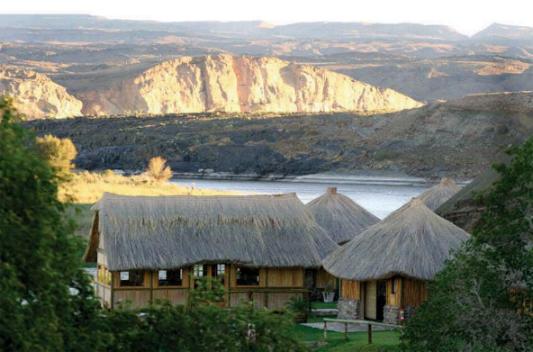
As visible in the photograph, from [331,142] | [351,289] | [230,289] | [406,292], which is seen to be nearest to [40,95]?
[331,142]

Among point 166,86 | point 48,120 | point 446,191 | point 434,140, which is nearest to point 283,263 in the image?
point 446,191

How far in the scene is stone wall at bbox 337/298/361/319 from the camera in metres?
26.2

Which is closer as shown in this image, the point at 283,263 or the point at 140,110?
the point at 283,263

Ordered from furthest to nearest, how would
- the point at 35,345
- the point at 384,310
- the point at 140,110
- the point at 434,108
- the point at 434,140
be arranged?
the point at 140,110, the point at 434,108, the point at 434,140, the point at 384,310, the point at 35,345

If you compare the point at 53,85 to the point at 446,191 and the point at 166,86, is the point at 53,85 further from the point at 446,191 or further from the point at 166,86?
the point at 446,191

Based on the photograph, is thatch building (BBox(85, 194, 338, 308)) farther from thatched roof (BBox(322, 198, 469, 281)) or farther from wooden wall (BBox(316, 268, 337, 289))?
wooden wall (BBox(316, 268, 337, 289))

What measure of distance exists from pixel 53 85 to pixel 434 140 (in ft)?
211

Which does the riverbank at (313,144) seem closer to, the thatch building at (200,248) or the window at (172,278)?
the thatch building at (200,248)

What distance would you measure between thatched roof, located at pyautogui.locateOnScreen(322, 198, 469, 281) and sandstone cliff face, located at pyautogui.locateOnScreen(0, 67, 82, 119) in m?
120

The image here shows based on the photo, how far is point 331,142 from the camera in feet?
367

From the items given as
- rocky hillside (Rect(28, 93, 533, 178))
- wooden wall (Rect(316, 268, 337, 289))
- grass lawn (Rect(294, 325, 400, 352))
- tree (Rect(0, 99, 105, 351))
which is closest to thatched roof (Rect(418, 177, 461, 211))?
wooden wall (Rect(316, 268, 337, 289))

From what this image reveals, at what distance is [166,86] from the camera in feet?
574

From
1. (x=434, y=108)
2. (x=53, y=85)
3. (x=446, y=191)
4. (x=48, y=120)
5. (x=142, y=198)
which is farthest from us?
(x=53, y=85)

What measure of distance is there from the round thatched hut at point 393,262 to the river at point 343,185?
4957 cm
